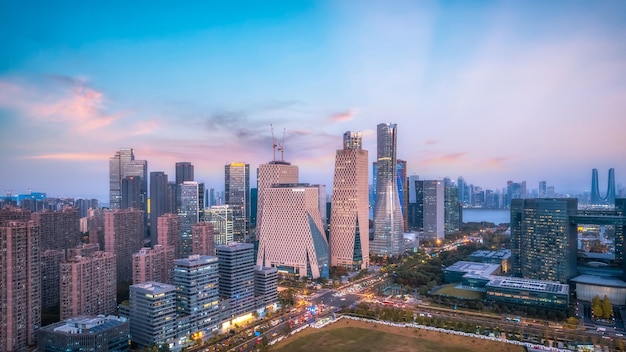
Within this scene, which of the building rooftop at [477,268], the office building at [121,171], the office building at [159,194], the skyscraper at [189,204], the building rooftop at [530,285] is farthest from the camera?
the office building at [121,171]

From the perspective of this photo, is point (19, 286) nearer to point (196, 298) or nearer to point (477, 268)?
point (196, 298)

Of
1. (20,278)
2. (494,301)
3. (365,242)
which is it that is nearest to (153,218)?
(365,242)

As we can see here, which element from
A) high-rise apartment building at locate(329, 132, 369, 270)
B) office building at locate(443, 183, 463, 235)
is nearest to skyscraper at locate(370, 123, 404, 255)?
high-rise apartment building at locate(329, 132, 369, 270)

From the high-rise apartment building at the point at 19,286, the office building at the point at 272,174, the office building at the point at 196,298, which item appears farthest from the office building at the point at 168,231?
the high-rise apartment building at the point at 19,286

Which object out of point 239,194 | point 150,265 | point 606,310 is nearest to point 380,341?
point 606,310

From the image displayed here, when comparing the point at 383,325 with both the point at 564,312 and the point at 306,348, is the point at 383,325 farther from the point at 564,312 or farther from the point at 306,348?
the point at 564,312

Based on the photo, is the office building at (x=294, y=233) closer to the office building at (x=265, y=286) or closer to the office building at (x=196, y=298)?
the office building at (x=265, y=286)
